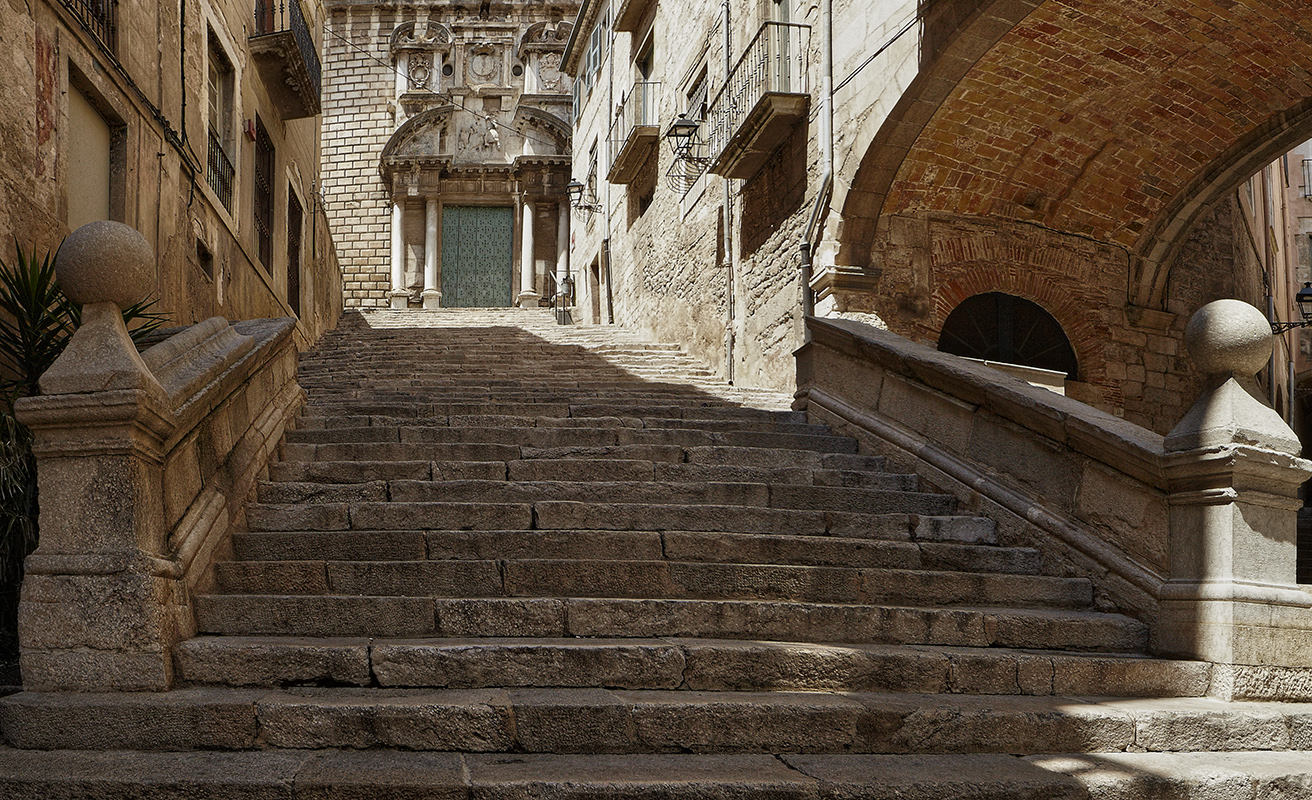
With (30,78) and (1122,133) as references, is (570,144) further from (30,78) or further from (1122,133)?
(30,78)

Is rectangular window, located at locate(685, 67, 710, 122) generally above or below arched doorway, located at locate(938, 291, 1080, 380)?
above

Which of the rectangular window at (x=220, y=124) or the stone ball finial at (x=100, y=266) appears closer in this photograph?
the stone ball finial at (x=100, y=266)

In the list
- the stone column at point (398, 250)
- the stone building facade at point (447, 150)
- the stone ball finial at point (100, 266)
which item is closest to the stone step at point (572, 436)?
the stone ball finial at point (100, 266)

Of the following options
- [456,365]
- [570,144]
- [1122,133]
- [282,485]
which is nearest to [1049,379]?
[1122,133]

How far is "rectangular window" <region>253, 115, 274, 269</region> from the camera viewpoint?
505 inches

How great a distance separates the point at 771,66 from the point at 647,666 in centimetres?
815

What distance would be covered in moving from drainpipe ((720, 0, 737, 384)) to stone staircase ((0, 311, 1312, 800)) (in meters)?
6.01

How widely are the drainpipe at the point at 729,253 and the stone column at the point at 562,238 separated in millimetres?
11762

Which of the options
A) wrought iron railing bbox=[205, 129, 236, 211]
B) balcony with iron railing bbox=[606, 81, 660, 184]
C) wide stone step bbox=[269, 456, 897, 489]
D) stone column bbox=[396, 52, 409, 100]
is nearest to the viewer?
wide stone step bbox=[269, 456, 897, 489]

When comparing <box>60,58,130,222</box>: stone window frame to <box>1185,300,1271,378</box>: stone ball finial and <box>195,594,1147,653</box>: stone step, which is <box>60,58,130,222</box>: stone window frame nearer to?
<box>195,594,1147,653</box>: stone step

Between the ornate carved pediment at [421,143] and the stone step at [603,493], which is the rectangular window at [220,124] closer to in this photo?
the stone step at [603,493]

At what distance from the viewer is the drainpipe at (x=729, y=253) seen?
40.4 feet

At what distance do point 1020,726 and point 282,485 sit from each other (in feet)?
11.5

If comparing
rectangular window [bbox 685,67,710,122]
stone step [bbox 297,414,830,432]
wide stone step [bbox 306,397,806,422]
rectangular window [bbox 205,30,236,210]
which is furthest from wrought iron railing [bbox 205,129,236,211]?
rectangular window [bbox 685,67,710,122]
